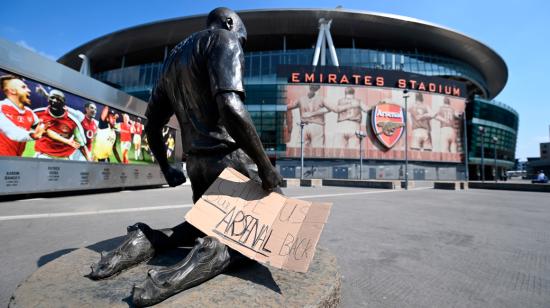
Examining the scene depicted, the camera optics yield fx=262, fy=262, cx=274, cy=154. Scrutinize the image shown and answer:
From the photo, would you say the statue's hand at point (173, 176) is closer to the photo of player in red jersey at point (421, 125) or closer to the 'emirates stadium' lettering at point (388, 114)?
the 'emirates stadium' lettering at point (388, 114)

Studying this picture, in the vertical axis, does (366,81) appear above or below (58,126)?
above

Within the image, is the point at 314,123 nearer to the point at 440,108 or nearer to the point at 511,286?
the point at 440,108

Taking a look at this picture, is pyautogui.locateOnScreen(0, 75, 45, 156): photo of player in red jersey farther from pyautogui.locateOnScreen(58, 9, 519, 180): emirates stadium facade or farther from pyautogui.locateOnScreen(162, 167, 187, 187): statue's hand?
pyautogui.locateOnScreen(58, 9, 519, 180): emirates stadium facade

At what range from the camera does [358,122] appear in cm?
3588

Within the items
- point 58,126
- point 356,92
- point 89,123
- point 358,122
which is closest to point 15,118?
point 58,126

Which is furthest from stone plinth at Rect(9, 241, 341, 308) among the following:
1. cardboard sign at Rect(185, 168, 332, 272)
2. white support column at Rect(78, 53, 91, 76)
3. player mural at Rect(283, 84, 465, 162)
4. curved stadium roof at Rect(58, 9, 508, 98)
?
white support column at Rect(78, 53, 91, 76)

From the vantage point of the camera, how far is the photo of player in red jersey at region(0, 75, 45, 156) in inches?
332

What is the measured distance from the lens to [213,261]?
1539 mm

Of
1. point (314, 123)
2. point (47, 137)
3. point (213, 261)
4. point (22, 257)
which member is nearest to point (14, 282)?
point (22, 257)

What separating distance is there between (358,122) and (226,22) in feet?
118

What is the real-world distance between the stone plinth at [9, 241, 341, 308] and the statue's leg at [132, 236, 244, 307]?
51 millimetres

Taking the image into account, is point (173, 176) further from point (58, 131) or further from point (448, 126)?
point (448, 126)

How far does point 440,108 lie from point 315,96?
18781mm

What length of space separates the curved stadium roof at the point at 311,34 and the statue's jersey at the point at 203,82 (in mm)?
40266
